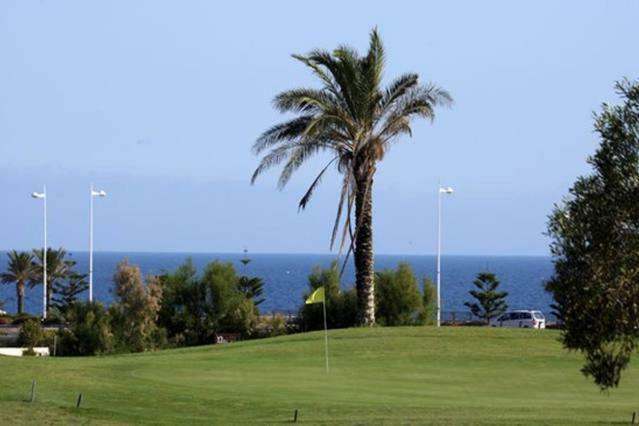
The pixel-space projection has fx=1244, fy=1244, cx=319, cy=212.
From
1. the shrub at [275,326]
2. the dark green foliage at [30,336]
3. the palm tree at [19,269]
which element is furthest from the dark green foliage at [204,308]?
the palm tree at [19,269]

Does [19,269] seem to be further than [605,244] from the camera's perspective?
Yes

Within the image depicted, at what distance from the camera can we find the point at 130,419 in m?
20.6

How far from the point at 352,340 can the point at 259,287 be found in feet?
167

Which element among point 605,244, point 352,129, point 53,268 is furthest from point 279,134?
point 53,268

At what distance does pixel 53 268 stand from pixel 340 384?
2653 inches

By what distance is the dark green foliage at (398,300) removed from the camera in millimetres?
55812

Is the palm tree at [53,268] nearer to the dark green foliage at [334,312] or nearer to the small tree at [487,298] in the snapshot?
the small tree at [487,298]

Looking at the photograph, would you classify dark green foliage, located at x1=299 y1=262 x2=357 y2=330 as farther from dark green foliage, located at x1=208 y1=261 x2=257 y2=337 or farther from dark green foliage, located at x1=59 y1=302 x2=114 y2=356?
dark green foliage, located at x1=59 y1=302 x2=114 y2=356

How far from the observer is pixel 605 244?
50.2 ft

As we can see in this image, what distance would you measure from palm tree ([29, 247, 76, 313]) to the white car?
1371 inches

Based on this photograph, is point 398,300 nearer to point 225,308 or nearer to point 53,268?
point 225,308

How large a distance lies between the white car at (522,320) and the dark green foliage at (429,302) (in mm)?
9766

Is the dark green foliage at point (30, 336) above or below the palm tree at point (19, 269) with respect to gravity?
below

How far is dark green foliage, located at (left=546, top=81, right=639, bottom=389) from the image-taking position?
15141 mm
